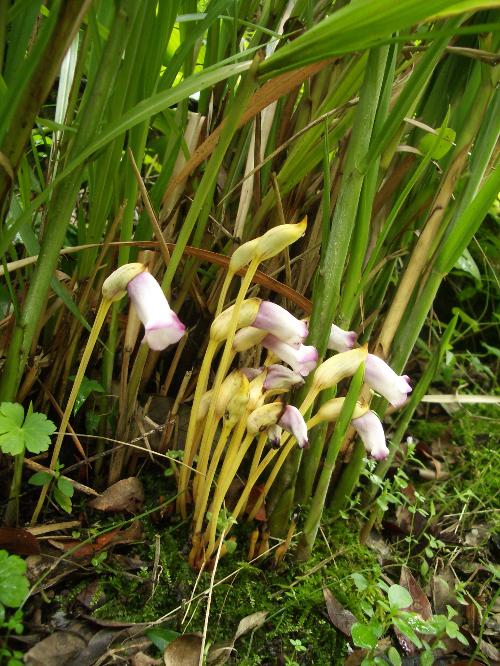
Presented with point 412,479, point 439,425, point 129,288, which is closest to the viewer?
point 129,288

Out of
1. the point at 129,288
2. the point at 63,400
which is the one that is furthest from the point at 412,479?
the point at 129,288

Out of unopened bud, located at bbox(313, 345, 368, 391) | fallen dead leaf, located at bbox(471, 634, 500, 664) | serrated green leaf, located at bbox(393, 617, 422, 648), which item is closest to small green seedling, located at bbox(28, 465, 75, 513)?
unopened bud, located at bbox(313, 345, 368, 391)

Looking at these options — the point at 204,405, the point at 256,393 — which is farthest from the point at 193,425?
the point at 256,393

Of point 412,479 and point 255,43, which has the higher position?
point 255,43

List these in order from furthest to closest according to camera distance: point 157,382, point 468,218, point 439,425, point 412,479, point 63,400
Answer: point 439,425 → point 412,479 → point 157,382 → point 63,400 → point 468,218

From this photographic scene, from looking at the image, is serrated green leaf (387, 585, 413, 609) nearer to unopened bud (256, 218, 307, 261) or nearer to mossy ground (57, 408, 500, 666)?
mossy ground (57, 408, 500, 666)

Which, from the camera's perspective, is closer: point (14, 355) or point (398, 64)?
point (14, 355)

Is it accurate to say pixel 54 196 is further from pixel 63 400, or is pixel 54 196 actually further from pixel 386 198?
pixel 386 198
